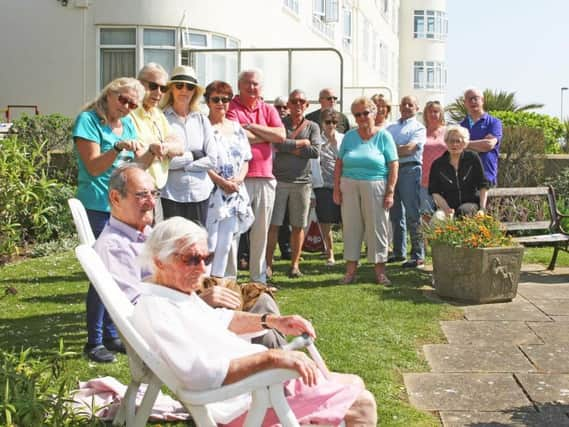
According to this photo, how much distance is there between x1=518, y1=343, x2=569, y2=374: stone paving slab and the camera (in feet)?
20.5

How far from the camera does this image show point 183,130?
740 cm

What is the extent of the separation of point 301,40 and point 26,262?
653 inches

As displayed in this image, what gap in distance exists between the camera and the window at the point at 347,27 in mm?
33781

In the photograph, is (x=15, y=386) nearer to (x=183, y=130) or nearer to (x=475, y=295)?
(x=183, y=130)

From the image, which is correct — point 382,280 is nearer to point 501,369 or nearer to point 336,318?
point 336,318

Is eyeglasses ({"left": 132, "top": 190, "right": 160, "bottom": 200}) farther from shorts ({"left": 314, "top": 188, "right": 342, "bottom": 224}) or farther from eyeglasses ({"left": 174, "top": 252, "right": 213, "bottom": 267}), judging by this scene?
shorts ({"left": 314, "top": 188, "right": 342, "bottom": 224})

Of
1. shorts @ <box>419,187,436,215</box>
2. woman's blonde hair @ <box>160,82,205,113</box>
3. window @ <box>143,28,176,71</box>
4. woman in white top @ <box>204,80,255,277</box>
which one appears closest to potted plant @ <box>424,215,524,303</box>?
shorts @ <box>419,187,436,215</box>

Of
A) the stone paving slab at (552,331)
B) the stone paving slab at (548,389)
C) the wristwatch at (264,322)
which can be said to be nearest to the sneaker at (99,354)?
the wristwatch at (264,322)

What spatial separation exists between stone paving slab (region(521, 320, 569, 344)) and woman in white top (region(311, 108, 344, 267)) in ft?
12.1

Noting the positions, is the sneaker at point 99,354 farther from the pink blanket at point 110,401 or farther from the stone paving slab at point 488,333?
the stone paving slab at point 488,333

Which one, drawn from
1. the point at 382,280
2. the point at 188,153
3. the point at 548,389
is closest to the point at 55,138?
the point at 382,280

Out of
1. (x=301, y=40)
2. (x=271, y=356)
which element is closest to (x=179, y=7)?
(x=301, y=40)

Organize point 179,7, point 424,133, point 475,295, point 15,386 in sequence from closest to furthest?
point 15,386 < point 475,295 < point 424,133 < point 179,7

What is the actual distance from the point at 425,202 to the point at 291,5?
50.6ft
